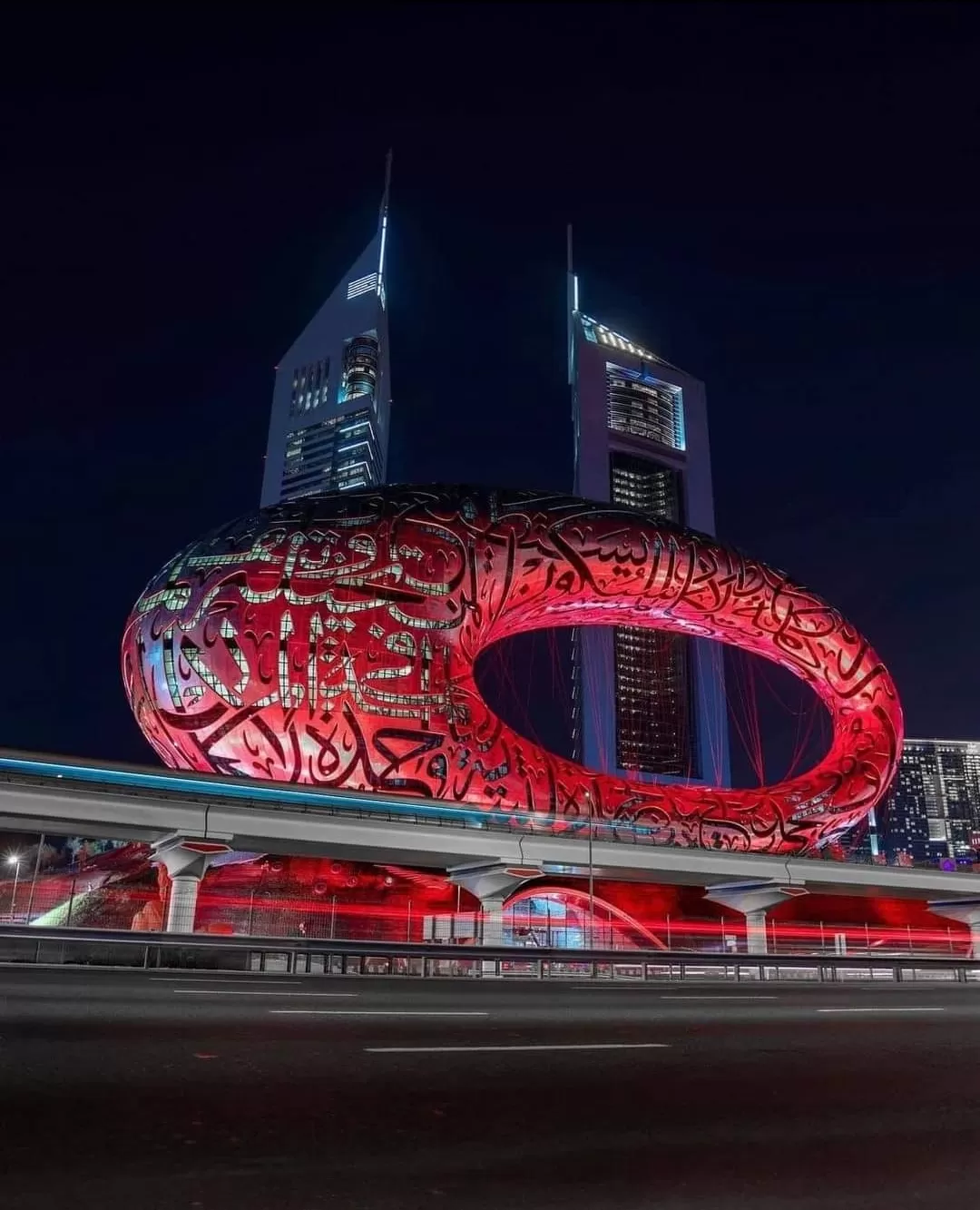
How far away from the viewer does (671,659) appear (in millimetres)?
117812

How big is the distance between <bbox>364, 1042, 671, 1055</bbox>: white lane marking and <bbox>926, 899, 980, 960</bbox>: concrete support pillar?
40.5 meters

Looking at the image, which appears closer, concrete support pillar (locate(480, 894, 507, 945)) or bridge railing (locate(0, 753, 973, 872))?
bridge railing (locate(0, 753, 973, 872))

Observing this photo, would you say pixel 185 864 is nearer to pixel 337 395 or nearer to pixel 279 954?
pixel 279 954

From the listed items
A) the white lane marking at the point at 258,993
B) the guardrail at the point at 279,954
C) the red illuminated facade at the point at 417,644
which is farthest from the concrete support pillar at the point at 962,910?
the white lane marking at the point at 258,993

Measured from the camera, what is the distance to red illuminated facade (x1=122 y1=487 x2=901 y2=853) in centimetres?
3162

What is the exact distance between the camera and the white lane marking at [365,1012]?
956 cm

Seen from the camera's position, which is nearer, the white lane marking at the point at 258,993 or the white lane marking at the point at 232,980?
the white lane marking at the point at 258,993

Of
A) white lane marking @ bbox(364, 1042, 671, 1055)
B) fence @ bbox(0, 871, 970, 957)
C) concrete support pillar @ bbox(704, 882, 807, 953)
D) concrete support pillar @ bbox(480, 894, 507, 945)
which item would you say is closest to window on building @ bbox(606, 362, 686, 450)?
fence @ bbox(0, 871, 970, 957)

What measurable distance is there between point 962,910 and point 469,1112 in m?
44.6

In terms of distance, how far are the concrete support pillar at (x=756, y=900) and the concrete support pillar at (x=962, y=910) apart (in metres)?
10.5

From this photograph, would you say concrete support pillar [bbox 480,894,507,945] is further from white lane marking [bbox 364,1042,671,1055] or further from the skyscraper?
the skyscraper

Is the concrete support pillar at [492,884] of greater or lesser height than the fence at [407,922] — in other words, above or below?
above

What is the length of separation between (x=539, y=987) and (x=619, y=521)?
80.0ft

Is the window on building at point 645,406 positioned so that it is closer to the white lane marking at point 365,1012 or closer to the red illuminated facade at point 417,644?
the red illuminated facade at point 417,644
